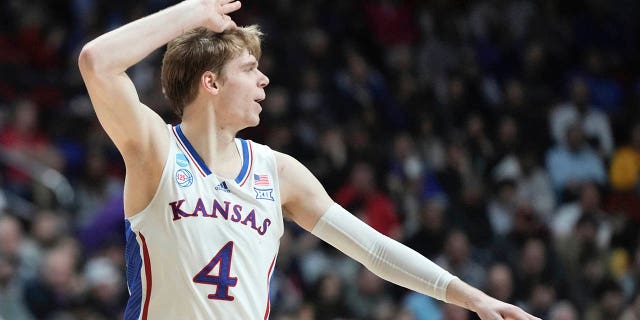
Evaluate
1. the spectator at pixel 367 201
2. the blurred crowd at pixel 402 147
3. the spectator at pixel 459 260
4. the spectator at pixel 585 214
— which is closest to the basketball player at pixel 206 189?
the blurred crowd at pixel 402 147

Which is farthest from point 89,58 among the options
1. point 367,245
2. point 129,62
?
point 367,245

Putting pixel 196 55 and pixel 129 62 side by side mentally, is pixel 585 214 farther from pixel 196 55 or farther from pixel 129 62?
pixel 129 62

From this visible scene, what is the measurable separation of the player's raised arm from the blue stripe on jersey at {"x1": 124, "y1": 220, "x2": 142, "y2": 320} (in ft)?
1.20

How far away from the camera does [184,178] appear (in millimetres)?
4125

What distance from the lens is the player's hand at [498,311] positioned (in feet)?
13.4

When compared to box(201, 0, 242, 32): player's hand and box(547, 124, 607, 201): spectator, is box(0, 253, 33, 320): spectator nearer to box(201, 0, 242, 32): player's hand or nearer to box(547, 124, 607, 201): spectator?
box(201, 0, 242, 32): player's hand

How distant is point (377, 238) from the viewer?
444 centimetres

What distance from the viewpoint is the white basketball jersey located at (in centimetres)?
404

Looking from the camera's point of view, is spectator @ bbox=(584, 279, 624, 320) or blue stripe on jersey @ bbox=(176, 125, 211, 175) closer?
blue stripe on jersey @ bbox=(176, 125, 211, 175)

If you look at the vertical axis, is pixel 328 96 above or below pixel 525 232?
above

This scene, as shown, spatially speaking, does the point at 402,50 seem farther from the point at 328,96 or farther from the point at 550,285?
the point at 550,285

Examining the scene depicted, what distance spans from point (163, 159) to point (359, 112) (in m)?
9.11

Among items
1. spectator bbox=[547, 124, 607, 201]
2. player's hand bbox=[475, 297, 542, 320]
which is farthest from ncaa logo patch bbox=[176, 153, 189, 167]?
spectator bbox=[547, 124, 607, 201]

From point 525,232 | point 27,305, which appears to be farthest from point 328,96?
point 27,305
